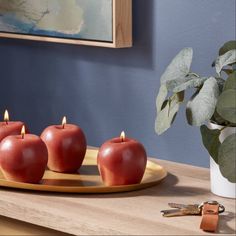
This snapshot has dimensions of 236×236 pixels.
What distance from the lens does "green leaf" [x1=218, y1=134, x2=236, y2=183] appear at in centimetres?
131

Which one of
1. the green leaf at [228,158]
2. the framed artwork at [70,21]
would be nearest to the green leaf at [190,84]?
the green leaf at [228,158]

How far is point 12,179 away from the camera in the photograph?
1478 mm

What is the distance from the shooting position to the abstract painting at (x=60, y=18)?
176cm

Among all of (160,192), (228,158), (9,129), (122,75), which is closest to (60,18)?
(122,75)

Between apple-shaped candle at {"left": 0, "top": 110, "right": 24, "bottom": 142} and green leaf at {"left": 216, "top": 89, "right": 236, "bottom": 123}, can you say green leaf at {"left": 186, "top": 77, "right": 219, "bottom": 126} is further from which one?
apple-shaped candle at {"left": 0, "top": 110, "right": 24, "bottom": 142}

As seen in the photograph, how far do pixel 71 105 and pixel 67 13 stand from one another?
233 mm

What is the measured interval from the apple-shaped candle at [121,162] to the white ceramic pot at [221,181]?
0.13 meters

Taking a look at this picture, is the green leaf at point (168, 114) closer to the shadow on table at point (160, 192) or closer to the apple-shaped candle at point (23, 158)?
the shadow on table at point (160, 192)

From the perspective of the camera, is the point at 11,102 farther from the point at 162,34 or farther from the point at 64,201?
the point at 64,201

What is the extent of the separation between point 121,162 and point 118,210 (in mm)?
114

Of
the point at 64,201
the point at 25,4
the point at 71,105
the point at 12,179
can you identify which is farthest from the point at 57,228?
the point at 25,4

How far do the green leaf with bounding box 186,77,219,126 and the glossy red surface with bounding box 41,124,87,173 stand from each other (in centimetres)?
26

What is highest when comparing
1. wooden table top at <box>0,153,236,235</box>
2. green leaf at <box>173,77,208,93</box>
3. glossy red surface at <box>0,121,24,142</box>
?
green leaf at <box>173,77,208,93</box>

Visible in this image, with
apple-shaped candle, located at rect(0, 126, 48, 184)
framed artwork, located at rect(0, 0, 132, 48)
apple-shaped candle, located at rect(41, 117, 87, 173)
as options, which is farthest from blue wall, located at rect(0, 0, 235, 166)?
apple-shaped candle, located at rect(0, 126, 48, 184)
